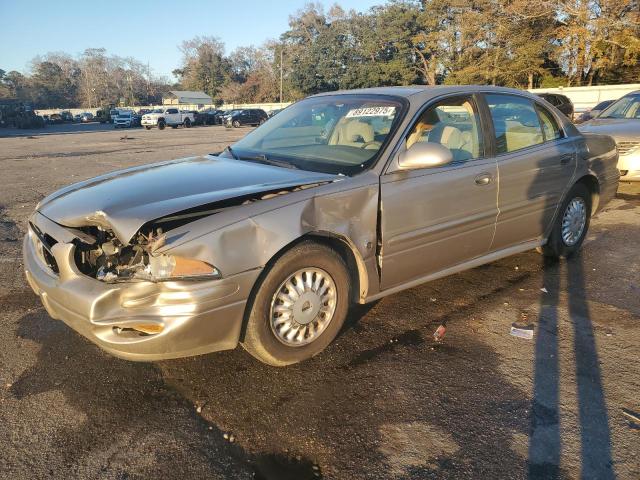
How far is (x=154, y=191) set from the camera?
114 inches

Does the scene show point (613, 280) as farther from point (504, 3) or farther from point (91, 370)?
point (504, 3)

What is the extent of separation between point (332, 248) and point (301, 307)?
0.42 meters

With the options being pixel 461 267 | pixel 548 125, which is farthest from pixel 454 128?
pixel 548 125

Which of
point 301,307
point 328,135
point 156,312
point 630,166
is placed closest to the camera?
point 156,312

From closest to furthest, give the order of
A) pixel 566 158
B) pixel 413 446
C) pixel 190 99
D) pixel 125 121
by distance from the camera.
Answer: pixel 413 446 < pixel 566 158 < pixel 125 121 < pixel 190 99

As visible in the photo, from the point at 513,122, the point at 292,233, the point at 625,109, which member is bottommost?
the point at 292,233

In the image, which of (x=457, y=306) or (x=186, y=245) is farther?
(x=457, y=306)

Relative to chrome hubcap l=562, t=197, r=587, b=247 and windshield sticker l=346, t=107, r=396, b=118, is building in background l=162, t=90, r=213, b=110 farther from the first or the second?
windshield sticker l=346, t=107, r=396, b=118

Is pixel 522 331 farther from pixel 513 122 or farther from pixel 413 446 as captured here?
pixel 513 122

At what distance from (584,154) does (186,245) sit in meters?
4.03

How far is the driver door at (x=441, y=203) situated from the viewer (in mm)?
3232

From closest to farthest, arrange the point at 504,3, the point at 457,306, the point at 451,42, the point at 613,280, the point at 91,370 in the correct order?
the point at 91,370, the point at 457,306, the point at 613,280, the point at 504,3, the point at 451,42

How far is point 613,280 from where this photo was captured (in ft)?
14.5

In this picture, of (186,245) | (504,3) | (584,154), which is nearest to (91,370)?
(186,245)
